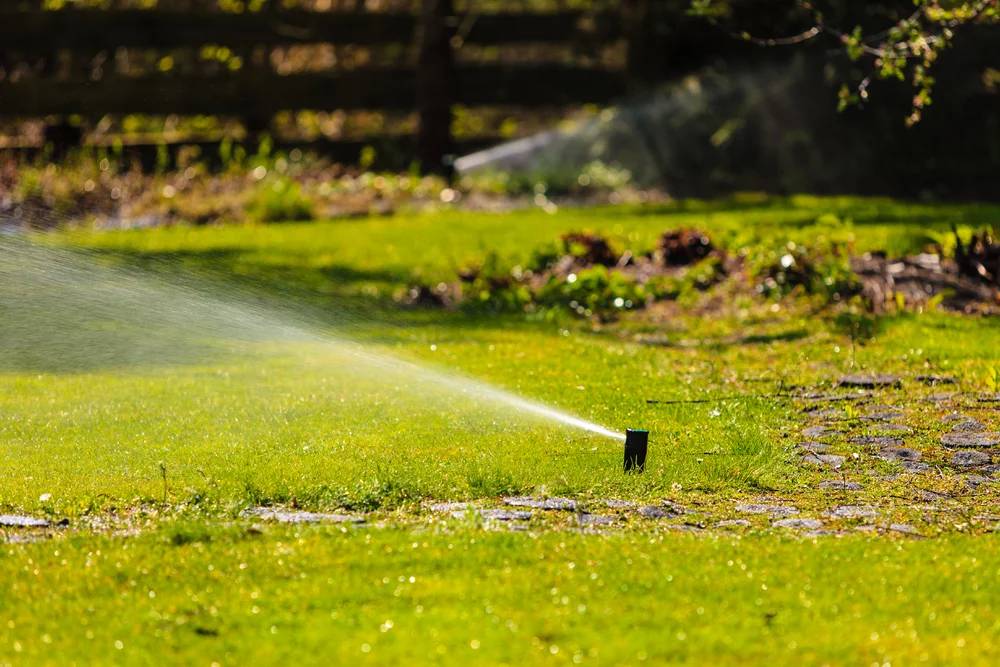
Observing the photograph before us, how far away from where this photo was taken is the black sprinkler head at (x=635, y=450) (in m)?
6.61

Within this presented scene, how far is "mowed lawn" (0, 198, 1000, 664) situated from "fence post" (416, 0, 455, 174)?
18.2ft

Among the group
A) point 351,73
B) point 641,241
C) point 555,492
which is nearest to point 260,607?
point 555,492

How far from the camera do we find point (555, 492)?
6594 mm

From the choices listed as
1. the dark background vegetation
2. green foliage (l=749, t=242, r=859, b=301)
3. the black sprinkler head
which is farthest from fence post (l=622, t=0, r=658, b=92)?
the black sprinkler head

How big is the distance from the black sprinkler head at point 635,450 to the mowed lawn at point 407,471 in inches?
3.3

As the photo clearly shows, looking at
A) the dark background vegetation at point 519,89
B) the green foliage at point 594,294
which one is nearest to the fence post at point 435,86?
the dark background vegetation at point 519,89

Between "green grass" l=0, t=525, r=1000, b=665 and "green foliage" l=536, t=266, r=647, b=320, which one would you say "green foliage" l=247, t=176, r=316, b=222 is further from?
"green grass" l=0, t=525, r=1000, b=665

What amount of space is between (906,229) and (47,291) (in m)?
6.87

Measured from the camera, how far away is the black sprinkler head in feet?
21.7

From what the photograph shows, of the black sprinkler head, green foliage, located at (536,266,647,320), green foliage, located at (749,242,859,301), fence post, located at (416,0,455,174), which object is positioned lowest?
the black sprinkler head

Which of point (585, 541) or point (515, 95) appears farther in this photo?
point (515, 95)

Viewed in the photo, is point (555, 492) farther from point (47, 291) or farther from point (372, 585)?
point (47, 291)

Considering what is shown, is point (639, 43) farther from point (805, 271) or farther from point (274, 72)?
point (805, 271)

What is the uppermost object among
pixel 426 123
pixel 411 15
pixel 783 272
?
pixel 411 15
